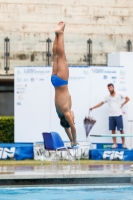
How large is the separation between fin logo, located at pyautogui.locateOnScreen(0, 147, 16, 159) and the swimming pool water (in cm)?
464

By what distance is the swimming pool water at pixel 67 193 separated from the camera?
12852mm

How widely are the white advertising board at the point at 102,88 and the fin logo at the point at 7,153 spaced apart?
212 cm

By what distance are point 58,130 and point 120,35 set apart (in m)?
5.96

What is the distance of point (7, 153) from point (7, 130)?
146cm

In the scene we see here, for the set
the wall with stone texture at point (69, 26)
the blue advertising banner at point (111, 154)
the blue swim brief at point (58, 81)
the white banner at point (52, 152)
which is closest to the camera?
the blue swim brief at point (58, 81)

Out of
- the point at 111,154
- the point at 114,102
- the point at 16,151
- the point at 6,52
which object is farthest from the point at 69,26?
the point at 16,151

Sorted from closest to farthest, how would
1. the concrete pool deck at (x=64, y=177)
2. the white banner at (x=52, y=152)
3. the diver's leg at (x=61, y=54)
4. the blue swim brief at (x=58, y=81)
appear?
the diver's leg at (x=61, y=54) < the blue swim brief at (x=58, y=81) < the concrete pool deck at (x=64, y=177) < the white banner at (x=52, y=152)

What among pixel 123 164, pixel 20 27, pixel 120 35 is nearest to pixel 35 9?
pixel 20 27

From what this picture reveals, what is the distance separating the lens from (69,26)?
931 inches

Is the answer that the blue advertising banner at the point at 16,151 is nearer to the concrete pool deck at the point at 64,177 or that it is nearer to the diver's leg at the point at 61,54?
the concrete pool deck at the point at 64,177

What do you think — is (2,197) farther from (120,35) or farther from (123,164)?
(120,35)

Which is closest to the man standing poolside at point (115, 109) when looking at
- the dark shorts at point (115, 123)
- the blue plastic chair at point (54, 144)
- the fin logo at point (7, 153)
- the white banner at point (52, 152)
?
the dark shorts at point (115, 123)

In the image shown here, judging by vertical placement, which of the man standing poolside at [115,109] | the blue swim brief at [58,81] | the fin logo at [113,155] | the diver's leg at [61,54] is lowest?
the fin logo at [113,155]

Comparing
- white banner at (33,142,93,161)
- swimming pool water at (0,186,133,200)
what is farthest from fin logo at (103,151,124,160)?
swimming pool water at (0,186,133,200)
